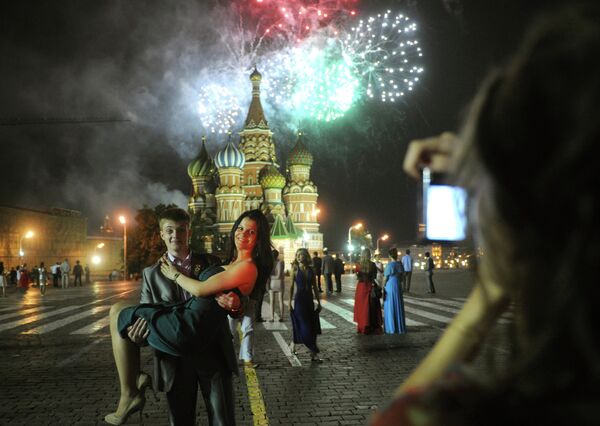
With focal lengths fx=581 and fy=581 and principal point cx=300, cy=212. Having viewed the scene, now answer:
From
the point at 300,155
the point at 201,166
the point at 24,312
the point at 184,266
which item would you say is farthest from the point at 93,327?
the point at 201,166

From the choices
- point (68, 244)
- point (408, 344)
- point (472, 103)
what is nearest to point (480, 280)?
point (472, 103)

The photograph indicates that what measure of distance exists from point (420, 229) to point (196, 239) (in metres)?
73.3

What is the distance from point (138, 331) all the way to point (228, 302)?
24.2 inches

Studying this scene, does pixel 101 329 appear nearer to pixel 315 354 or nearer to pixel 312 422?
pixel 315 354

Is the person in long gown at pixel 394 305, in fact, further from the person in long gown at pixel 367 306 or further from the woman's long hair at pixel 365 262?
the woman's long hair at pixel 365 262

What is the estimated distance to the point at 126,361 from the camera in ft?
12.4

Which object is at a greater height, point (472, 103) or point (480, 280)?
point (472, 103)

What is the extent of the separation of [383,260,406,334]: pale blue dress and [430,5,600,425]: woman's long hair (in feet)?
38.5

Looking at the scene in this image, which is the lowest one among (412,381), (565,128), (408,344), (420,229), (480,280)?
(408,344)

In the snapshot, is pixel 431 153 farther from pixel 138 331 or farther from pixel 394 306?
pixel 394 306

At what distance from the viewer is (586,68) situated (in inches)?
Result: 38.7

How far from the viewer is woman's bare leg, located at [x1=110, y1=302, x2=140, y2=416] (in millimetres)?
3777

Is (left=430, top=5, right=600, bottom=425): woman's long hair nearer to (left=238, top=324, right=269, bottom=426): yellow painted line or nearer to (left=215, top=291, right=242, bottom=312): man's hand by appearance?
(left=215, top=291, right=242, bottom=312): man's hand

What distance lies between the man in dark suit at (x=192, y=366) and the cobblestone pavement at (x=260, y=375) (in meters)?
2.02
